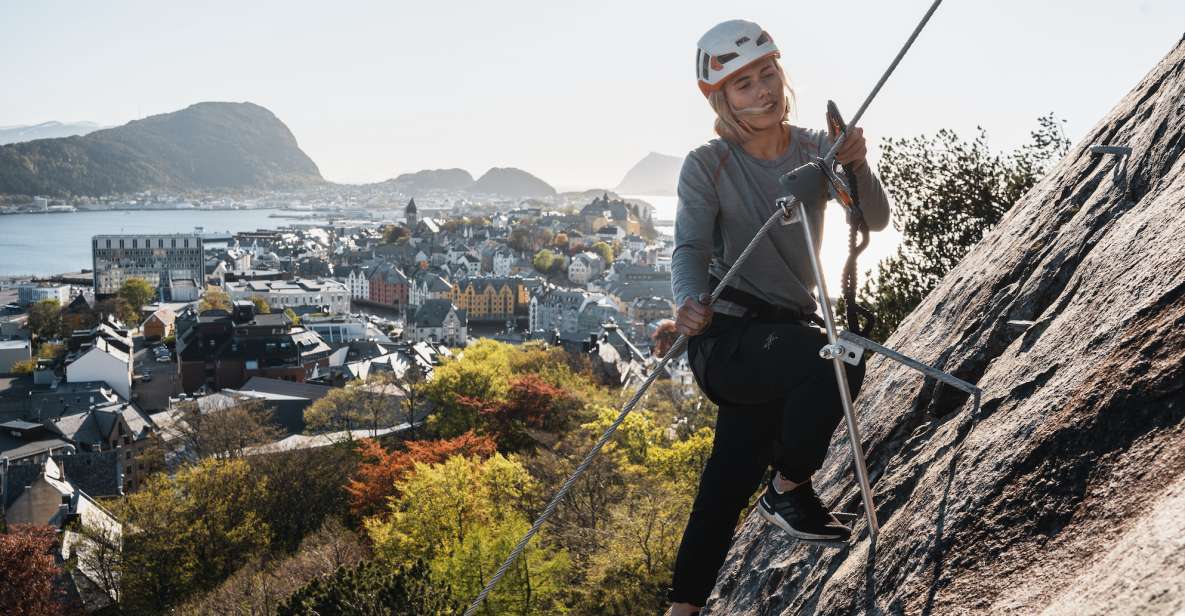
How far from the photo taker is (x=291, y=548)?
79.8ft

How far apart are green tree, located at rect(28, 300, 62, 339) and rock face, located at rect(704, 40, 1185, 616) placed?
8379 cm

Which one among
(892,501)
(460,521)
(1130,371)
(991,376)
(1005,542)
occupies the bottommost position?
(460,521)

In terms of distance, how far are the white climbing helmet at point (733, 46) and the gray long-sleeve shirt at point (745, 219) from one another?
27 cm

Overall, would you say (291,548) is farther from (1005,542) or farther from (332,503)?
(1005,542)

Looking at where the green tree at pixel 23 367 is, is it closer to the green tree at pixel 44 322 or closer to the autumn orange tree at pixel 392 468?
the green tree at pixel 44 322

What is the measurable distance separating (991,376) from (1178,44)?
2107 mm

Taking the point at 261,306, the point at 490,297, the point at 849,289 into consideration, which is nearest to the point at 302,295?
the point at 261,306

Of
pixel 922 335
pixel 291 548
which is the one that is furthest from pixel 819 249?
pixel 291 548

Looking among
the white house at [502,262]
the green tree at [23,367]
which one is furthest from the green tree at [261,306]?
the white house at [502,262]

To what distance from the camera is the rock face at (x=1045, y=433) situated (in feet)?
6.48

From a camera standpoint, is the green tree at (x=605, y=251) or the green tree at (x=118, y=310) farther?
A: the green tree at (x=605, y=251)

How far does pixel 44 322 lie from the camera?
247 ft

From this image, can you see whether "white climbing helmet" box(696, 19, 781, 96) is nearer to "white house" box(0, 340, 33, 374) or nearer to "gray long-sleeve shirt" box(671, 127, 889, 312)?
"gray long-sleeve shirt" box(671, 127, 889, 312)

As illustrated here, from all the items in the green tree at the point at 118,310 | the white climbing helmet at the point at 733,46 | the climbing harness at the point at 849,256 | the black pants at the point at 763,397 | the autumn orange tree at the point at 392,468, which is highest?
the white climbing helmet at the point at 733,46
